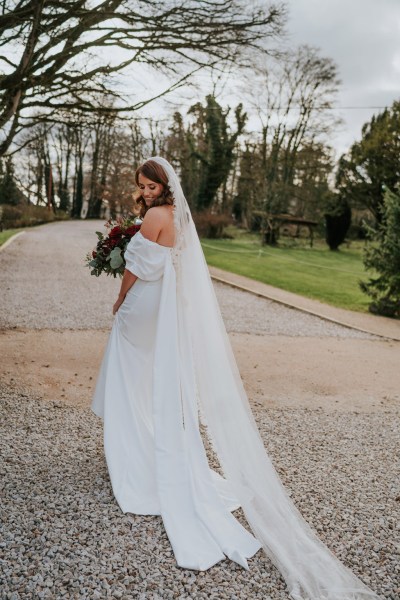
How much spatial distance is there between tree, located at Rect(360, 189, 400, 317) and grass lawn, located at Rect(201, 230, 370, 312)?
23.1 inches

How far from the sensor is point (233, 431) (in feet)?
11.9

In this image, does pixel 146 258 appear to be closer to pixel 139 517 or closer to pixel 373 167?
pixel 139 517

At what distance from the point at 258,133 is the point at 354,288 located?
791 inches

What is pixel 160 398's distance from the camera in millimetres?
3545

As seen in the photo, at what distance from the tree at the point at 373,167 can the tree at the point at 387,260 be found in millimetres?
20244

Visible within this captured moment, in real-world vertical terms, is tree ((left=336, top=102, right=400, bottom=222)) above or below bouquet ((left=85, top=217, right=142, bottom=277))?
above

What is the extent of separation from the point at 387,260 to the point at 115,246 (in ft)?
32.0

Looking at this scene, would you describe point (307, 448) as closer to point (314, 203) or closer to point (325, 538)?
point (325, 538)

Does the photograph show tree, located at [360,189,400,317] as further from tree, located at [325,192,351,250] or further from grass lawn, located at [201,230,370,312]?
tree, located at [325,192,351,250]

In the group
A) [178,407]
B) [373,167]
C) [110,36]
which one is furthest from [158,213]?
[373,167]

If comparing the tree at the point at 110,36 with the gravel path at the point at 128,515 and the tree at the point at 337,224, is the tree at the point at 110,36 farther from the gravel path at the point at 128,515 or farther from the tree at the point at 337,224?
the tree at the point at 337,224

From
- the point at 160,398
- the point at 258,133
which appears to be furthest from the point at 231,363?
the point at 258,133

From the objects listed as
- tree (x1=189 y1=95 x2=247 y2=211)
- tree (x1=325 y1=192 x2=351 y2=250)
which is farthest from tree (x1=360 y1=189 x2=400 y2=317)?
tree (x1=189 y1=95 x2=247 y2=211)

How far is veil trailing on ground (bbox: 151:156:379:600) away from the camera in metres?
3.04
